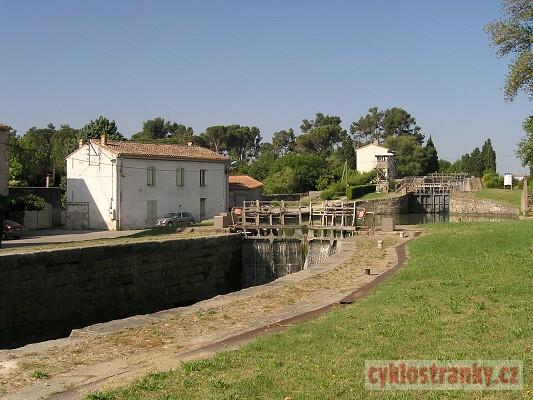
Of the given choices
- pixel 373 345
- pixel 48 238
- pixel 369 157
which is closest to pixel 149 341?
pixel 373 345

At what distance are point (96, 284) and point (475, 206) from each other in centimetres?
4740

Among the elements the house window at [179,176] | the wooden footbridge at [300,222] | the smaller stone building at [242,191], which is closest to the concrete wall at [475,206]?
the smaller stone building at [242,191]

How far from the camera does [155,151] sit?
43000mm

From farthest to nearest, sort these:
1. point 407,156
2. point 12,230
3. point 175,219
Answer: point 407,156 → point 175,219 → point 12,230

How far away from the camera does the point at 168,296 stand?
21.7 metres

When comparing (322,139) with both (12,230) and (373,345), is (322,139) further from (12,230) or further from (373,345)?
(373,345)

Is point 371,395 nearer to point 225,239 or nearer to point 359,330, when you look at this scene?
point 359,330

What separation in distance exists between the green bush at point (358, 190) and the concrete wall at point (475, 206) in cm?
988

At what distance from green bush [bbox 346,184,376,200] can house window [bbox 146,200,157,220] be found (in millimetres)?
28926

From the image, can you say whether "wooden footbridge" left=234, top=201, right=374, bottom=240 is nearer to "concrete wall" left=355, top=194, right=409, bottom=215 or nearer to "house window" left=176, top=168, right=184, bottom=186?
"house window" left=176, top=168, right=184, bottom=186

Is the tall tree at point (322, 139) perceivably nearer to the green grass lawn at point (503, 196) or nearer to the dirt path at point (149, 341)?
the green grass lawn at point (503, 196)

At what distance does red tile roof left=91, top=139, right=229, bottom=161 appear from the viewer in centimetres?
4038

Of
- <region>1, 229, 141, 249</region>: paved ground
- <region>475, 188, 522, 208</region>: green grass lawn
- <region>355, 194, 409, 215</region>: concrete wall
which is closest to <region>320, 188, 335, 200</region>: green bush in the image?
<region>355, 194, 409, 215</region>: concrete wall

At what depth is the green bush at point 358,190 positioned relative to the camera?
216ft
